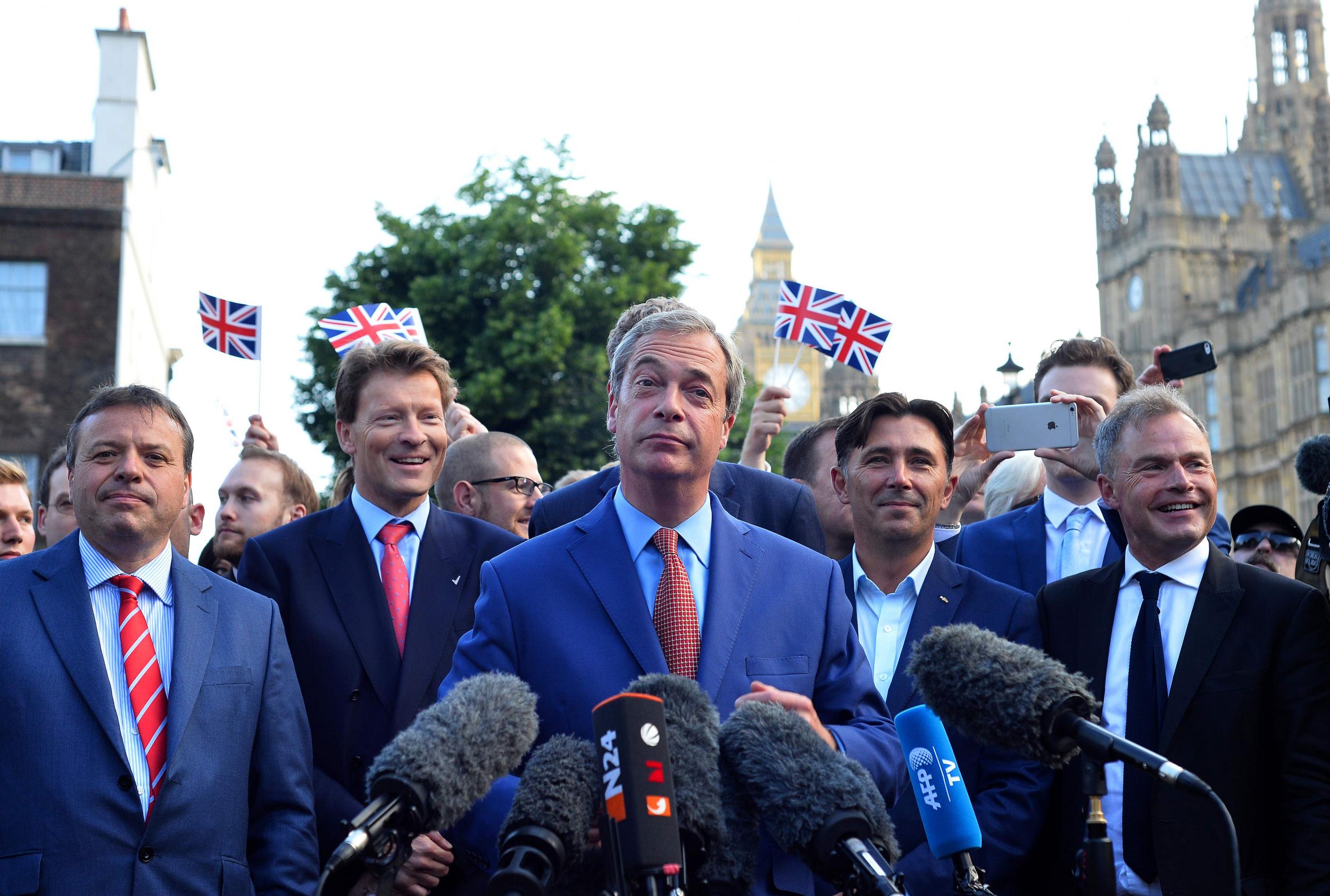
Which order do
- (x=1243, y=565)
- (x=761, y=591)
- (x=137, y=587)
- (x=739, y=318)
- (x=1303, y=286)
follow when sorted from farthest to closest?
(x=739, y=318) < (x=1303, y=286) < (x=1243, y=565) < (x=137, y=587) < (x=761, y=591)

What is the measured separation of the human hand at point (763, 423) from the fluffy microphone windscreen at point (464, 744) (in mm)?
4646

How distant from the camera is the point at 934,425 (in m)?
6.18

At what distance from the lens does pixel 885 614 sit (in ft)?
20.1

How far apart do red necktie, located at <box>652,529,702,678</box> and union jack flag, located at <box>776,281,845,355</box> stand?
771 centimetres

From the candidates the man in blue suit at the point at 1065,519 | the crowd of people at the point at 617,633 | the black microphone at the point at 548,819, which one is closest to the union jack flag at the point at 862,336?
the man in blue suit at the point at 1065,519

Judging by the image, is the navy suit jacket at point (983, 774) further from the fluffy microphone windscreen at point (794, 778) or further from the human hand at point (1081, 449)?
the human hand at point (1081, 449)

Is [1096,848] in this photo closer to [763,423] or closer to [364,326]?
[763,423]

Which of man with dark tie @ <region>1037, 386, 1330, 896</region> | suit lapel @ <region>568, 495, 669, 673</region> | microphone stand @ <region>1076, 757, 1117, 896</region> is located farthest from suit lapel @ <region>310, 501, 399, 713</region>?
microphone stand @ <region>1076, 757, 1117, 896</region>

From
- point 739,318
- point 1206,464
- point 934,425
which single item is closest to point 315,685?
point 934,425

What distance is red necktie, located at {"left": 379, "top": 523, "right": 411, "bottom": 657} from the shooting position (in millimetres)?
6012

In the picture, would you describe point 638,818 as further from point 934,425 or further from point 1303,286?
point 1303,286

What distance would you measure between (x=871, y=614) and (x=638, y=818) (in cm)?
316

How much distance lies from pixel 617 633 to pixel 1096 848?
4.99 ft

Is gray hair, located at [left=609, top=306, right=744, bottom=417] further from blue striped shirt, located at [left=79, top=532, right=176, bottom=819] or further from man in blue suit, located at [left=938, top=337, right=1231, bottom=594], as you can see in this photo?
man in blue suit, located at [left=938, top=337, right=1231, bottom=594]
